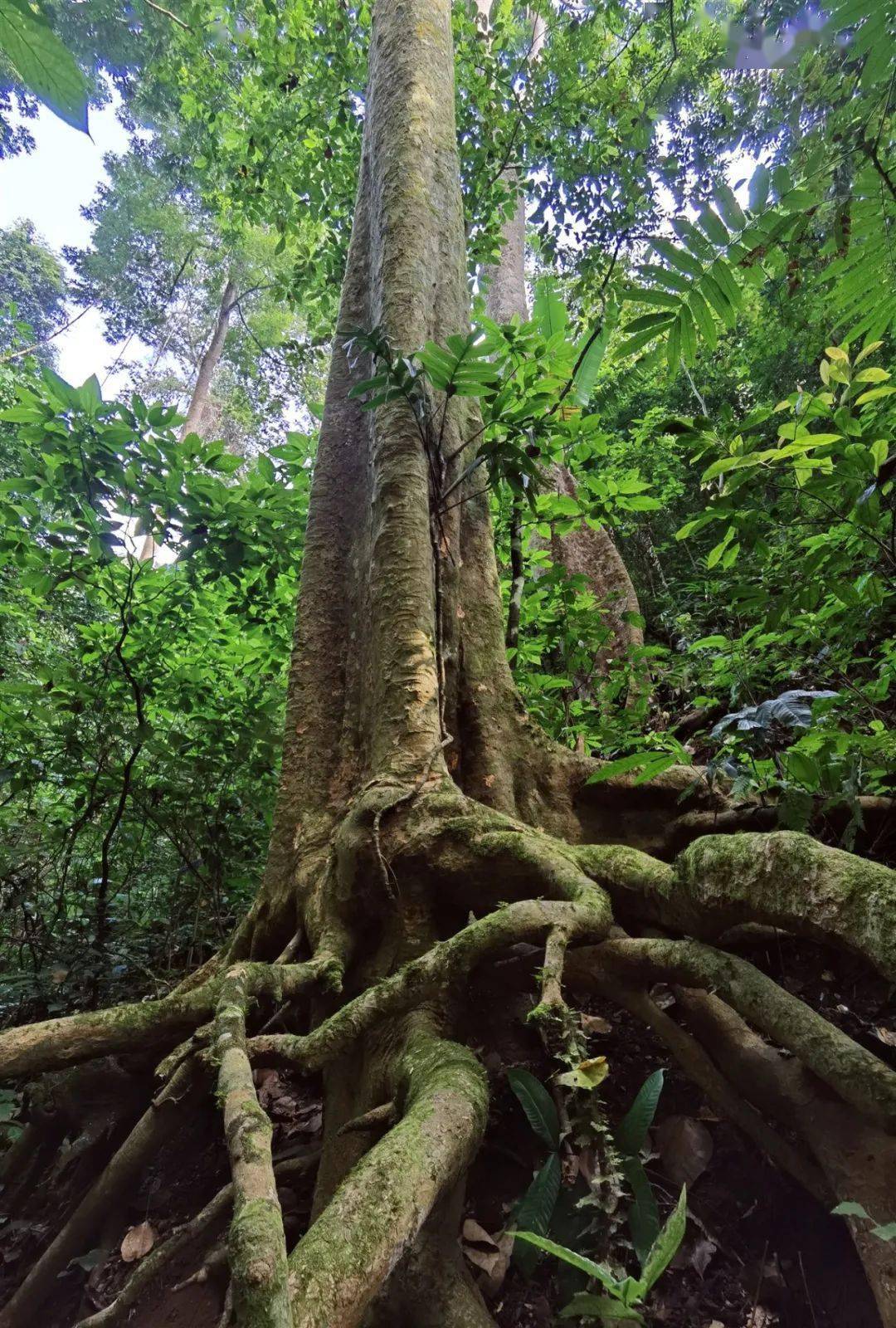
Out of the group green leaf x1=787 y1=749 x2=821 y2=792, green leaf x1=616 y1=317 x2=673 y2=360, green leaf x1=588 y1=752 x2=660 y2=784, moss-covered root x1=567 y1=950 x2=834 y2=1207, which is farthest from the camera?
green leaf x1=588 y1=752 x2=660 y2=784

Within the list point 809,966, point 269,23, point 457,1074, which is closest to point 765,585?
point 809,966

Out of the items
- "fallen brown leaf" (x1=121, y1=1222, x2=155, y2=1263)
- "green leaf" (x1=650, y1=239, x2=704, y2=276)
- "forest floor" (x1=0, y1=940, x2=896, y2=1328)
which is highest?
"green leaf" (x1=650, y1=239, x2=704, y2=276)

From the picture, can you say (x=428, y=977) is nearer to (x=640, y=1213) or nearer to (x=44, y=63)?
(x=640, y=1213)

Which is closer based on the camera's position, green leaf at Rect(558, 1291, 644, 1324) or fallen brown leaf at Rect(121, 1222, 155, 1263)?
green leaf at Rect(558, 1291, 644, 1324)

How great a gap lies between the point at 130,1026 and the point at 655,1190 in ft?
4.19

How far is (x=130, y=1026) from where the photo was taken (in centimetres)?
165

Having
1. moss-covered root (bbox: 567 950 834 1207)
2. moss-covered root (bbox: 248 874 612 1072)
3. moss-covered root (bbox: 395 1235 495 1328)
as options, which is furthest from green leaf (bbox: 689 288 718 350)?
moss-covered root (bbox: 395 1235 495 1328)

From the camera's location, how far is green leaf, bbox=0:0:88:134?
76 cm

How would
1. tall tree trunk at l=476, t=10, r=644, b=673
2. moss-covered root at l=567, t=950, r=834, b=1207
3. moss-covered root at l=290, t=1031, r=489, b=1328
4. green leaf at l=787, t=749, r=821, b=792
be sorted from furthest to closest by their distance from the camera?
tall tree trunk at l=476, t=10, r=644, b=673 → green leaf at l=787, t=749, r=821, b=792 → moss-covered root at l=567, t=950, r=834, b=1207 → moss-covered root at l=290, t=1031, r=489, b=1328

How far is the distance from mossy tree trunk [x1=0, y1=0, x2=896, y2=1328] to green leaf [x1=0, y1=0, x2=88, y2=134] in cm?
135

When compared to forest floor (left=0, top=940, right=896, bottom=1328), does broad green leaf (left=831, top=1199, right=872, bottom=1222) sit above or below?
above

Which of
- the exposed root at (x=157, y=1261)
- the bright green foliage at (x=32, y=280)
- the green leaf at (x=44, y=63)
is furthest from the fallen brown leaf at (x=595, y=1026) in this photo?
the bright green foliage at (x=32, y=280)

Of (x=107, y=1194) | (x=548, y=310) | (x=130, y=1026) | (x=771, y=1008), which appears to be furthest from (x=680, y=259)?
(x=107, y=1194)

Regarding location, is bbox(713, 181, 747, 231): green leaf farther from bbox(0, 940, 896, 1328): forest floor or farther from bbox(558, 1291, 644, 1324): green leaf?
bbox(558, 1291, 644, 1324): green leaf
